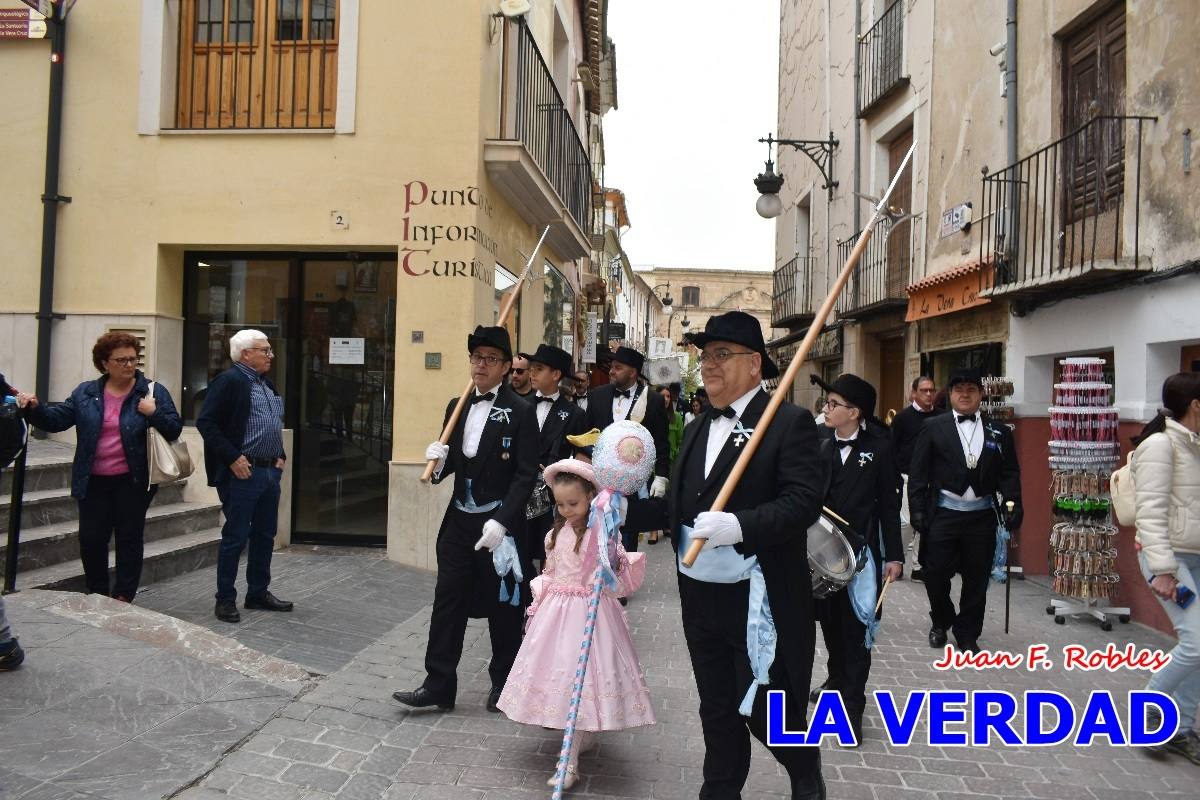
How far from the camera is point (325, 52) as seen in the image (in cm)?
986

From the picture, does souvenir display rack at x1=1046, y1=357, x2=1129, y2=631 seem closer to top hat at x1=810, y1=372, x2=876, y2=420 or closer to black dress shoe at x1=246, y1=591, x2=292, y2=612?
top hat at x1=810, y1=372, x2=876, y2=420

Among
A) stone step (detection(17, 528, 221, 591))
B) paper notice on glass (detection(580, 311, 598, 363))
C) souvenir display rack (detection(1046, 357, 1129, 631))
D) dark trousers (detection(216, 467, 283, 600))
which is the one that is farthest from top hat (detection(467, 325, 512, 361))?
paper notice on glass (detection(580, 311, 598, 363))

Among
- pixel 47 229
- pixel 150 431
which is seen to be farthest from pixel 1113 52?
pixel 47 229

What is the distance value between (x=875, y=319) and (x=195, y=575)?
11039 mm

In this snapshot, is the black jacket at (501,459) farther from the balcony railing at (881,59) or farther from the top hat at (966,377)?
the balcony railing at (881,59)

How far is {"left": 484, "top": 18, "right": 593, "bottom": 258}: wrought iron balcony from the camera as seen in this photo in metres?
10.1

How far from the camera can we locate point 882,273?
1495 centimetres

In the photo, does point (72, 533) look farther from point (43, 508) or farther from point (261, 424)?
point (261, 424)

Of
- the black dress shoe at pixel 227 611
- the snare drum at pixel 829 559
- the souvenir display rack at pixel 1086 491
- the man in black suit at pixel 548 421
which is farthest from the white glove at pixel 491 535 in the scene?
the souvenir display rack at pixel 1086 491

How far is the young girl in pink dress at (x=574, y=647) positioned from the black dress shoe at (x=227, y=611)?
9.70 feet

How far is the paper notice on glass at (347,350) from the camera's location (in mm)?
10031

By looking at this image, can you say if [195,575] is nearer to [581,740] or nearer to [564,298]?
[581,740]

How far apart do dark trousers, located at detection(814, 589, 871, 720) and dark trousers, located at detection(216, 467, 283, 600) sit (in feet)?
13.3

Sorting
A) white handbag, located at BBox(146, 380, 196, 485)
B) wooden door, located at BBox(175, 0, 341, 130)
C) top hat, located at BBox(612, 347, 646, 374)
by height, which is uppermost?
wooden door, located at BBox(175, 0, 341, 130)
